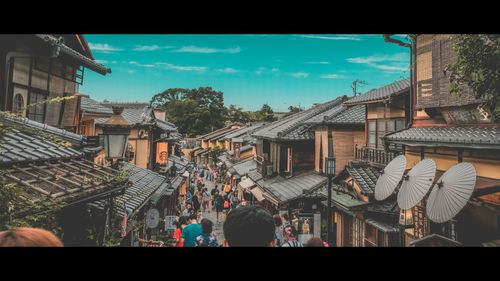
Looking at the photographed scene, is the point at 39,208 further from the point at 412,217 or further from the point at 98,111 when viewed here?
the point at 98,111

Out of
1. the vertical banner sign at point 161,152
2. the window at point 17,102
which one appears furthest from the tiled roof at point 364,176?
the vertical banner sign at point 161,152

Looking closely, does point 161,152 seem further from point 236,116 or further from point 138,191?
point 236,116

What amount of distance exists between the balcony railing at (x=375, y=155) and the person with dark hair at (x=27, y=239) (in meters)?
9.90

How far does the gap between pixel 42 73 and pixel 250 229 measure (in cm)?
860

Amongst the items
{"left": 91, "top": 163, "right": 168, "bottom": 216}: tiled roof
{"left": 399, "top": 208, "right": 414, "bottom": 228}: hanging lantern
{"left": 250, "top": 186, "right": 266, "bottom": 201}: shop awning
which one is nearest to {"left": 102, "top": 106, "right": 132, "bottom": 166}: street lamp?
{"left": 91, "top": 163, "right": 168, "bottom": 216}: tiled roof

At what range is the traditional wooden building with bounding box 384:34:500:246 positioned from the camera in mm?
5672

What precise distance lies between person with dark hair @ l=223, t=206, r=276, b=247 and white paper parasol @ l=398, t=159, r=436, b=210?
430cm

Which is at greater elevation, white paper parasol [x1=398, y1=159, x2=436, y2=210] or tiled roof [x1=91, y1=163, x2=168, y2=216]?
white paper parasol [x1=398, y1=159, x2=436, y2=210]

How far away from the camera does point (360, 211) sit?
8.52m

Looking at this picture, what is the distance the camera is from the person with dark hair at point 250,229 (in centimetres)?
232

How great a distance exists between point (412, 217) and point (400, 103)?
4.82 metres

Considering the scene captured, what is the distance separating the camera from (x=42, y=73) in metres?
7.88

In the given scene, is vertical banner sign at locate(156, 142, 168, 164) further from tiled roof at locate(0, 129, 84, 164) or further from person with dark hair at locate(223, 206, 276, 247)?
person with dark hair at locate(223, 206, 276, 247)

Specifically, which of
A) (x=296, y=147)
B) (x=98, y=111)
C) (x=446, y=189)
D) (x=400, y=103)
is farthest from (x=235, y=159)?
(x=446, y=189)
